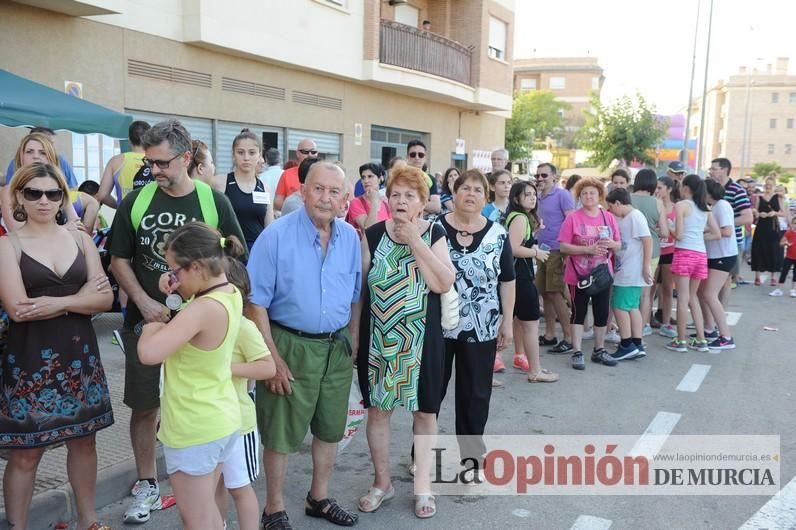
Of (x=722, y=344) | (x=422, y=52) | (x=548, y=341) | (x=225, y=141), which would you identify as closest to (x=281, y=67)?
(x=225, y=141)

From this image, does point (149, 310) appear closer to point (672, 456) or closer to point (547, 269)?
point (672, 456)

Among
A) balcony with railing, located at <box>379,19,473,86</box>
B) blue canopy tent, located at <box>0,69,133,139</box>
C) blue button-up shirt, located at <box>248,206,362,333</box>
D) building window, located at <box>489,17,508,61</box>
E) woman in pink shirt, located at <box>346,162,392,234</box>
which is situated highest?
building window, located at <box>489,17,508,61</box>

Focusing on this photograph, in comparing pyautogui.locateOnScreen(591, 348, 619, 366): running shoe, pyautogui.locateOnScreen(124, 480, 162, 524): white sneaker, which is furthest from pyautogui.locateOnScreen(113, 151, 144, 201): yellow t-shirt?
pyautogui.locateOnScreen(591, 348, 619, 366): running shoe

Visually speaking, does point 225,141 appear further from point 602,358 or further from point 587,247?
point 602,358

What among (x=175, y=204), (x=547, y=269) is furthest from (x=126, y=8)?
(x=175, y=204)

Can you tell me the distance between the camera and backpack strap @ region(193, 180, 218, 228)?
3689 mm

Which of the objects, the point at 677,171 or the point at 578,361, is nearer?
the point at 578,361

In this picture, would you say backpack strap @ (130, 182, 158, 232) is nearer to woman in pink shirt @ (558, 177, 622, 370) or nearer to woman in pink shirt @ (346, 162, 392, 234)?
woman in pink shirt @ (346, 162, 392, 234)

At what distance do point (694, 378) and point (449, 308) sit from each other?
412 centimetres

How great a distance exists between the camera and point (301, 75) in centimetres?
1548

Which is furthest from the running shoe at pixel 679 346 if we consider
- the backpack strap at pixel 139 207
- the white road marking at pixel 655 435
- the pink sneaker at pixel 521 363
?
the backpack strap at pixel 139 207

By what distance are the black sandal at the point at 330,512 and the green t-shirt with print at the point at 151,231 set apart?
138 cm

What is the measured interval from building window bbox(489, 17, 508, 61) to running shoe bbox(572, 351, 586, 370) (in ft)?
56.0

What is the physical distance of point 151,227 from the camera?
11.8ft
